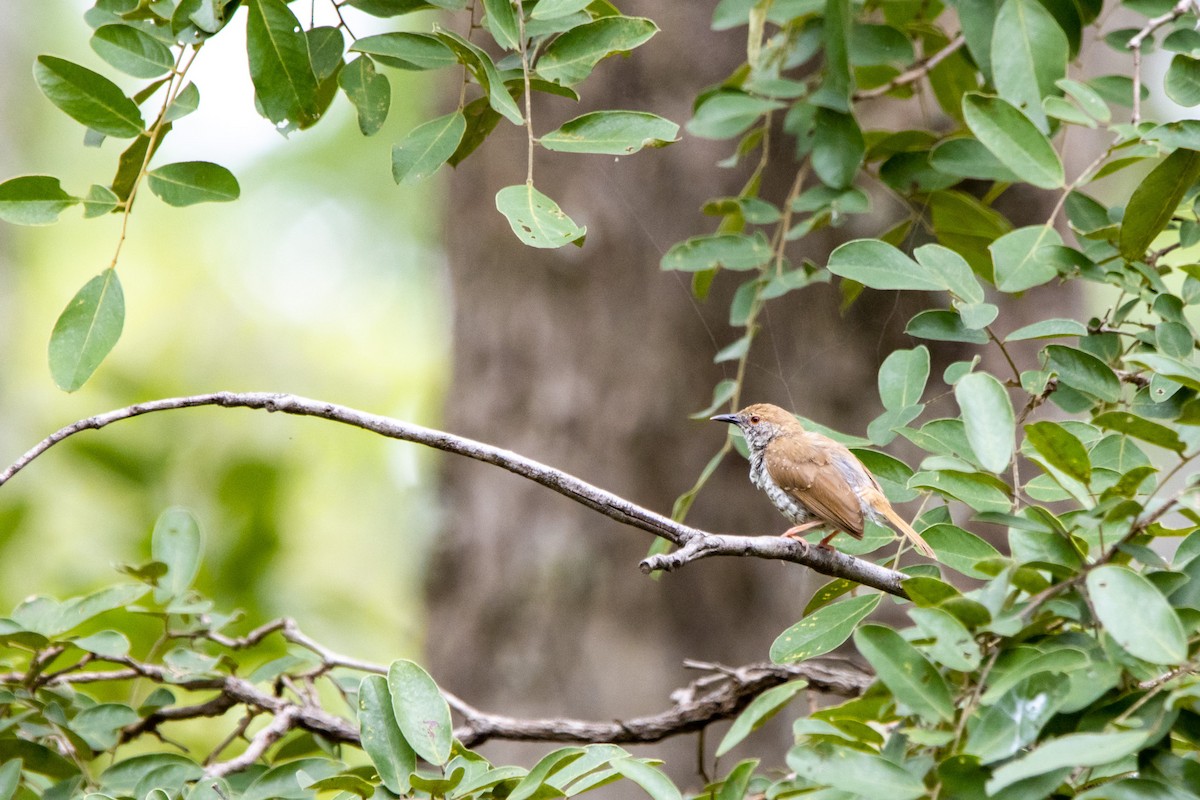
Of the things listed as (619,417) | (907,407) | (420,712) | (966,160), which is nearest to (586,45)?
(907,407)

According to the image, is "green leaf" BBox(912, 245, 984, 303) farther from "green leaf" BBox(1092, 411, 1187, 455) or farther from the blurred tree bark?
the blurred tree bark

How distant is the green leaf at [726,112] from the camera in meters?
2.79

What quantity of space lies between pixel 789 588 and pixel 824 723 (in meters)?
3.33

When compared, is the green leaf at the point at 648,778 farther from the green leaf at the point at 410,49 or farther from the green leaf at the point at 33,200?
the green leaf at the point at 33,200

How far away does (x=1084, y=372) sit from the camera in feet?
6.07

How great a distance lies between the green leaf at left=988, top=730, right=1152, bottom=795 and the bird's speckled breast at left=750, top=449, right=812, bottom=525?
161 centimetres

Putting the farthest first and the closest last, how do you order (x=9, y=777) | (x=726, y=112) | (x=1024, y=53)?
(x=726, y=112)
(x=1024, y=53)
(x=9, y=777)

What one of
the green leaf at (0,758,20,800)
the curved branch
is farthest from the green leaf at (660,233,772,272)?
the green leaf at (0,758,20,800)

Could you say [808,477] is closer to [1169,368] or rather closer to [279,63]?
[1169,368]

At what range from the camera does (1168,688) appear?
1.27 m

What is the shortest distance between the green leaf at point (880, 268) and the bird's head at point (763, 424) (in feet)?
3.65

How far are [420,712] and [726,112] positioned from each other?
1.82m

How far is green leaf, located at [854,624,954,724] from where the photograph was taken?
131cm

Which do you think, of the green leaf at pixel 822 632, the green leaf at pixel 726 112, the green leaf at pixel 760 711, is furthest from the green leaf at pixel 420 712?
the green leaf at pixel 726 112
